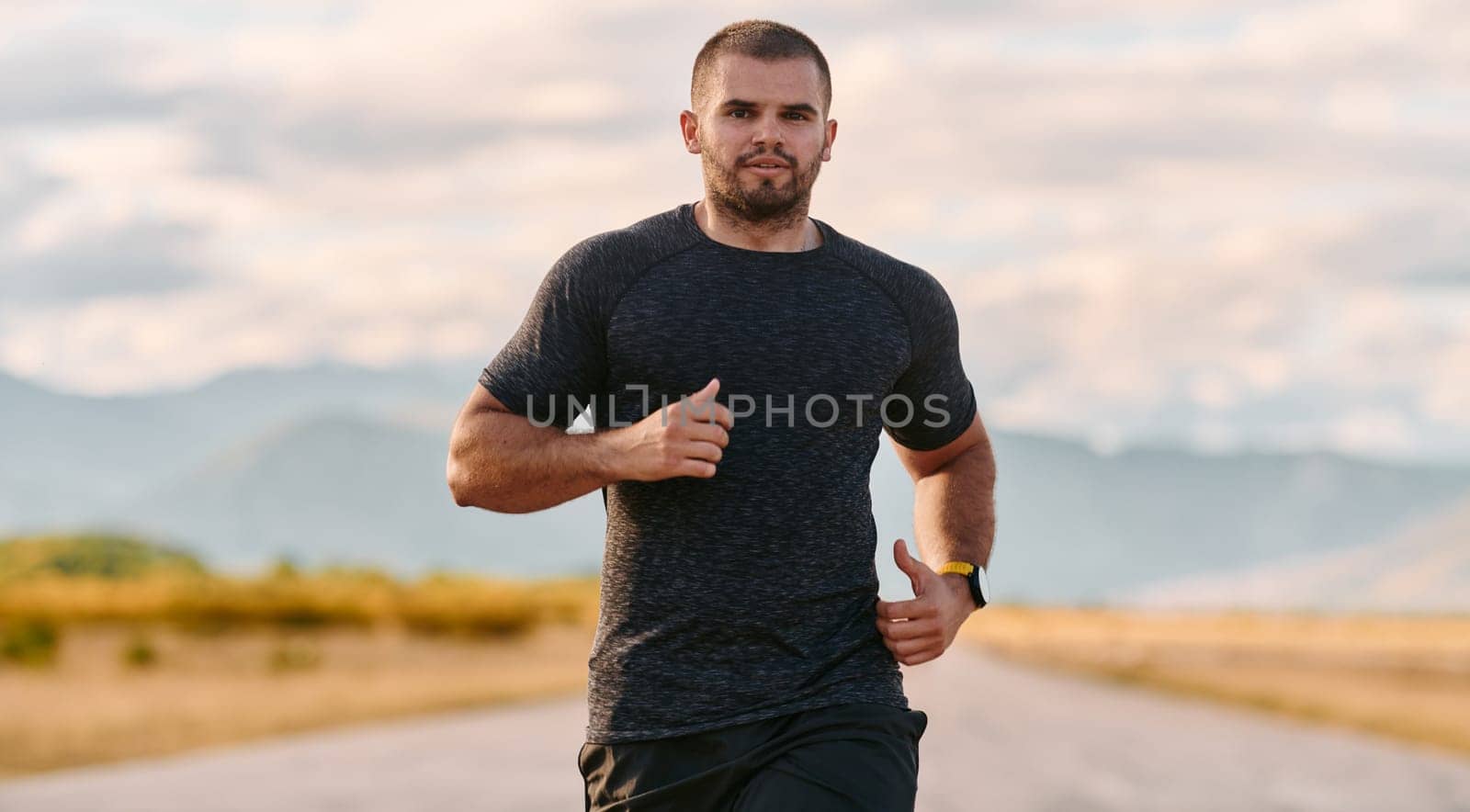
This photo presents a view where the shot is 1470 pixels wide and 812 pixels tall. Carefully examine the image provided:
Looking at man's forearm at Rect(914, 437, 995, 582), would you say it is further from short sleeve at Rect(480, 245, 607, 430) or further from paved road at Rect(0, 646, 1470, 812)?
paved road at Rect(0, 646, 1470, 812)

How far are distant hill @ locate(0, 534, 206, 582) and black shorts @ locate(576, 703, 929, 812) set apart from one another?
210ft

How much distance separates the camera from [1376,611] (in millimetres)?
64062

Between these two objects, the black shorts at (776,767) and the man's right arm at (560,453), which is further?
the black shorts at (776,767)

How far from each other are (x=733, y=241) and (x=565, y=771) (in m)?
10.4

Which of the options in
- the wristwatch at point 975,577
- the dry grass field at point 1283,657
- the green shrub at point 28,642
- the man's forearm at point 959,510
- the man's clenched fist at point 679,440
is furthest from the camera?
the green shrub at point 28,642

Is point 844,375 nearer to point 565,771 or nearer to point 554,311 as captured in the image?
point 554,311

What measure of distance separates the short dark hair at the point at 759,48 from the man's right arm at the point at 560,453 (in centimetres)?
78

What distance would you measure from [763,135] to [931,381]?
0.77 metres

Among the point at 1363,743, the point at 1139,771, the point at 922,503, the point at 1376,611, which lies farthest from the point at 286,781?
the point at 1376,611

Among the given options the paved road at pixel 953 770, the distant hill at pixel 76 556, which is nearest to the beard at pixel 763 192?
the paved road at pixel 953 770

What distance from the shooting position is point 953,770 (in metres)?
14.7

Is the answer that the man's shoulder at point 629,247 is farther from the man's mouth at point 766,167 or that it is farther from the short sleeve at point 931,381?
the short sleeve at point 931,381

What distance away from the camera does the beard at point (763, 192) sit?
412 centimetres

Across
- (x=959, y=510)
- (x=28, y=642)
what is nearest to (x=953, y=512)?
(x=959, y=510)
